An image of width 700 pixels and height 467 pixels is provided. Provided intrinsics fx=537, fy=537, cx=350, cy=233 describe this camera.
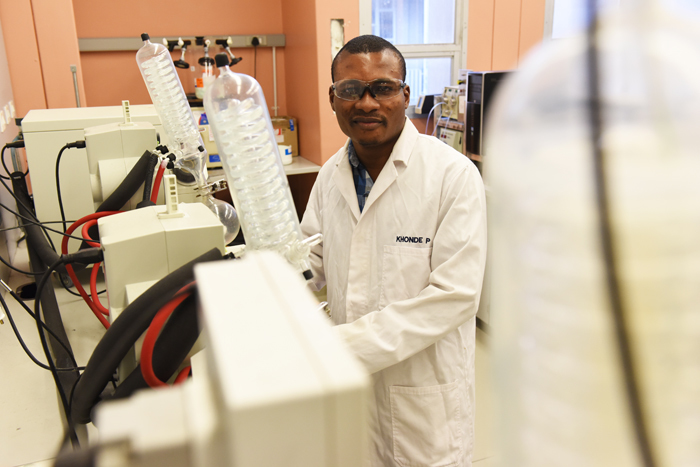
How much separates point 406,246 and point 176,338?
67 centimetres

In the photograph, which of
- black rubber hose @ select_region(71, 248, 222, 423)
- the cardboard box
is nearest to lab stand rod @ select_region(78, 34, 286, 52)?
the cardboard box

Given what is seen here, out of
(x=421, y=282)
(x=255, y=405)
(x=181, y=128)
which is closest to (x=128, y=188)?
(x=181, y=128)

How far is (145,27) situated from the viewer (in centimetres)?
410

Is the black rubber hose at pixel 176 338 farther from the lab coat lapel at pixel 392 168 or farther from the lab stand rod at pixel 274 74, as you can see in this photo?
the lab stand rod at pixel 274 74

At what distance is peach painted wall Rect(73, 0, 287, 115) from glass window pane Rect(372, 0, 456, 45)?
92 cm

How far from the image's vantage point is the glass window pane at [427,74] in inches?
173

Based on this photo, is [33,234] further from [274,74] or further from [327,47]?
[274,74]

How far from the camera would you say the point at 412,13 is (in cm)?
422

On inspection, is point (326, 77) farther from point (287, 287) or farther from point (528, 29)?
point (287, 287)

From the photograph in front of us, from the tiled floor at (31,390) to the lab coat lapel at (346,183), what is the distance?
0.50 metres

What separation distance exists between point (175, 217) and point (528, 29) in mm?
4189

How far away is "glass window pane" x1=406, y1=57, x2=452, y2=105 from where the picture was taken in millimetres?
4387

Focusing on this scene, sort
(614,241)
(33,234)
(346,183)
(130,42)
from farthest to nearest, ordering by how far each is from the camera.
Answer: (130,42) < (33,234) < (346,183) < (614,241)

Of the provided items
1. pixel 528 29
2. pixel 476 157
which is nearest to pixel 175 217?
pixel 476 157
